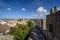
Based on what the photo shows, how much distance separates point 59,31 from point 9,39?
9.59m

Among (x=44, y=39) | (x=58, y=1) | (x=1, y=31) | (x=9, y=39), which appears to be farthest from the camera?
(x=1, y=31)

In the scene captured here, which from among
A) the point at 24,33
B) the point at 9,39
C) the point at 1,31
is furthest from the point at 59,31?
the point at 1,31

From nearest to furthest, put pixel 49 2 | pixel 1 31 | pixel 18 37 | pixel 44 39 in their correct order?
pixel 44 39 → pixel 49 2 → pixel 18 37 → pixel 1 31

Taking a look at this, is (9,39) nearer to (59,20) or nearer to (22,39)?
(22,39)

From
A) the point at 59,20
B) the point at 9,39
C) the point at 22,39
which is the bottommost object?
the point at 9,39

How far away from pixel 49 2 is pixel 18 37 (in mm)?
3767

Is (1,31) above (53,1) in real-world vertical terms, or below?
below

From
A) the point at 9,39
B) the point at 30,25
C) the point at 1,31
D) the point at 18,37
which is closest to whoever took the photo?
the point at 18,37

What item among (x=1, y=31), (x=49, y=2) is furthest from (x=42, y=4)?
(x=1, y=31)

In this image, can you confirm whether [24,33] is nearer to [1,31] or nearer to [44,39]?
[44,39]

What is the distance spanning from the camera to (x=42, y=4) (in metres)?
9.16

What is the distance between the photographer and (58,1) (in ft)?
25.0

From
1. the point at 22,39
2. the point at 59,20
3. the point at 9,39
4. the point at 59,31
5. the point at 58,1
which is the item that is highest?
the point at 58,1

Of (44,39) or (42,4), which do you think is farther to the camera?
(42,4)
